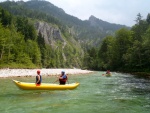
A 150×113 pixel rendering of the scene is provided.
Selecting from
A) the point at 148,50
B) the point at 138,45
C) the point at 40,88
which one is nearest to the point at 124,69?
the point at 138,45

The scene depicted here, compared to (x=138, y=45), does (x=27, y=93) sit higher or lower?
lower

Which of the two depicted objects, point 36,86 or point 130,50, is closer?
point 36,86

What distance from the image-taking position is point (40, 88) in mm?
20000

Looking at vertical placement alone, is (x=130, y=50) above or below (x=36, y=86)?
above

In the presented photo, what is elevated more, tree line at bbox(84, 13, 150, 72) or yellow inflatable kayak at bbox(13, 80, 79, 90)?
tree line at bbox(84, 13, 150, 72)

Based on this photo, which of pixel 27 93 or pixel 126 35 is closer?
pixel 27 93

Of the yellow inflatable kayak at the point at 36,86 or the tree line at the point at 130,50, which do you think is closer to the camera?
the yellow inflatable kayak at the point at 36,86

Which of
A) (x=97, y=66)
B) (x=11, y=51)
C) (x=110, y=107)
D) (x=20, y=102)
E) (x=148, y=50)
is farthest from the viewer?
(x=97, y=66)

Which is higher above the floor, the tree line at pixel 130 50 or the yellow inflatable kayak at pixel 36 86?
the tree line at pixel 130 50

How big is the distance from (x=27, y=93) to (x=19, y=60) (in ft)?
161

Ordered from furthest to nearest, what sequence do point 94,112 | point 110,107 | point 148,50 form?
point 148,50 → point 110,107 → point 94,112

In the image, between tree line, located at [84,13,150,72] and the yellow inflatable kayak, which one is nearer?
the yellow inflatable kayak

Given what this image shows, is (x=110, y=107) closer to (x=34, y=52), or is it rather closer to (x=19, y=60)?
(x=19, y=60)

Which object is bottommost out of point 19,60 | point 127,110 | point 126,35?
point 127,110
